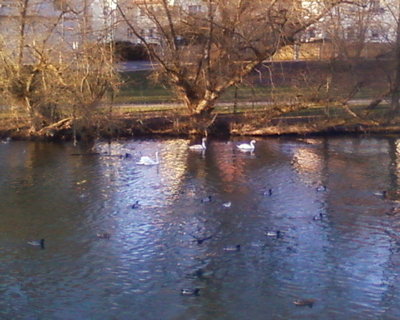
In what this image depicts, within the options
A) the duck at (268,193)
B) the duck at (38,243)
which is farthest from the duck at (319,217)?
the duck at (38,243)

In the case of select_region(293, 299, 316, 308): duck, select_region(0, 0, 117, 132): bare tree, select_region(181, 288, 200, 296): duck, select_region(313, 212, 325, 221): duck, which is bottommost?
select_region(293, 299, 316, 308): duck

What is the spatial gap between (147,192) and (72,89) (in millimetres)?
10953

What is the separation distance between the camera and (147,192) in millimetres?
20906

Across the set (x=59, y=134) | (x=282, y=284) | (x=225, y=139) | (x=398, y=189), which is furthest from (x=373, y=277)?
(x=59, y=134)

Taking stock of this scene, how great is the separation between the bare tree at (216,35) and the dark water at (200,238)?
22.7 feet

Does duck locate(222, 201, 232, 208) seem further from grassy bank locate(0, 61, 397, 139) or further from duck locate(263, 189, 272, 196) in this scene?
grassy bank locate(0, 61, 397, 139)

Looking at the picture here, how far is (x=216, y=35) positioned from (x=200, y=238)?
1670 centimetres

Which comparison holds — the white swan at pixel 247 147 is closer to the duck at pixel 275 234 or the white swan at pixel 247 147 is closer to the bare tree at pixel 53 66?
the bare tree at pixel 53 66

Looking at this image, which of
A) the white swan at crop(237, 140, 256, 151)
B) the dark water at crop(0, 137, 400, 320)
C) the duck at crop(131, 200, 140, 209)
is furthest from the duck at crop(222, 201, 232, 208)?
the white swan at crop(237, 140, 256, 151)

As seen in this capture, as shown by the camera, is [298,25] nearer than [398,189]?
No

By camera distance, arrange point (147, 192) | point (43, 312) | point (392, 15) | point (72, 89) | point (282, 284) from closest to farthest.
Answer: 1. point (43, 312)
2. point (282, 284)
3. point (147, 192)
4. point (72, 89)
5. point (392, 15)

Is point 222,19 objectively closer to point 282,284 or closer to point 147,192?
point 147,192

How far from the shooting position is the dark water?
42.0 ft

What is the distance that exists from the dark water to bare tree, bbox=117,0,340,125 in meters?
6.92
